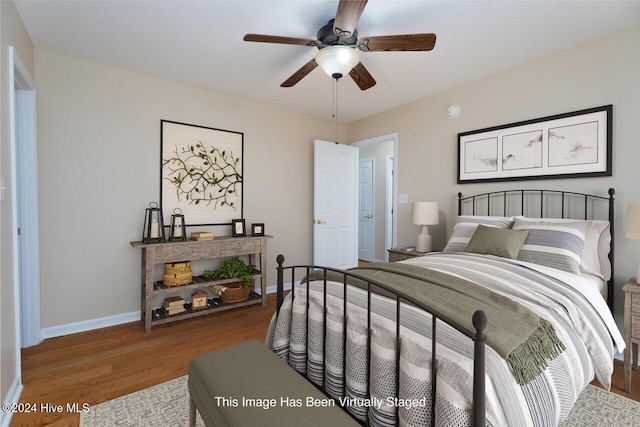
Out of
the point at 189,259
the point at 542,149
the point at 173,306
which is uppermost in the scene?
the point at 542,149

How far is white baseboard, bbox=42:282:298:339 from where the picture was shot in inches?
111

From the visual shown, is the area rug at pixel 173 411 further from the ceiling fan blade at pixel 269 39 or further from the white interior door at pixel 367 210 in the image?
the white interior door at pixel 367 210

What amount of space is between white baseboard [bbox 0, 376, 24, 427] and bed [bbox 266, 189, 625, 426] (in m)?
1.42

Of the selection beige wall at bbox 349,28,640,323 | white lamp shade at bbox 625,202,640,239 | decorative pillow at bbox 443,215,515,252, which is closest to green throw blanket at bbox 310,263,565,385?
decorative pillow at bbox 443,215,515,252

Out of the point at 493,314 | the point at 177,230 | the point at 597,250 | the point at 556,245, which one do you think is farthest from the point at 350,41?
the point at 177,230

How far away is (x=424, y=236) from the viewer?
3.43 meters

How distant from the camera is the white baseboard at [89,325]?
9.26 ft

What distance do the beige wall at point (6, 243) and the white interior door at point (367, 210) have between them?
518 cm

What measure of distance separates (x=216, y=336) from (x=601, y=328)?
9.07 ft

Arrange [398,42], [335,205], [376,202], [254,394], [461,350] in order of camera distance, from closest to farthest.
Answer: [461,350] < [254,394] < [398,42] < [335,205] < [376,202]

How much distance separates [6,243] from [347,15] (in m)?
2.33

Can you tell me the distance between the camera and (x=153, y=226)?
3.11 meters

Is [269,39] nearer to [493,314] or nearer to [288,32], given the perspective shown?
[288,32]

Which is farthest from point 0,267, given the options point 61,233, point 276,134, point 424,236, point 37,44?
point 424,236
